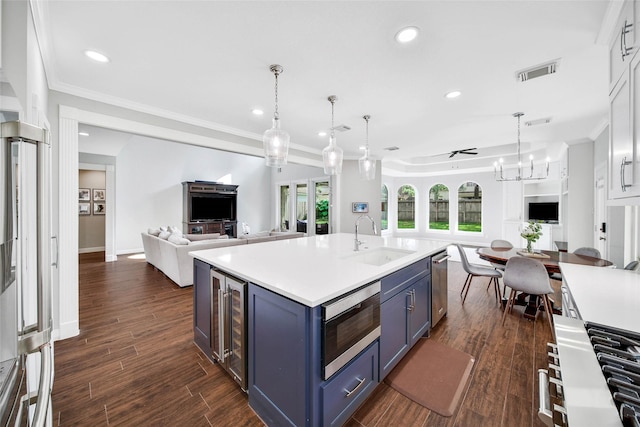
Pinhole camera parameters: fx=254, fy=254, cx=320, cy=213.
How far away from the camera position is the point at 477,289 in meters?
4.07

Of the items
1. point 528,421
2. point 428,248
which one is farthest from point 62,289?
point 528,421

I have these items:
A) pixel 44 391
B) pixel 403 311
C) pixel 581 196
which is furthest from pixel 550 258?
pixel 44 391

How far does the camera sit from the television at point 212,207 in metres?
7.88

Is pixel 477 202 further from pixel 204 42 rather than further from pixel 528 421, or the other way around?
pixel 204 42

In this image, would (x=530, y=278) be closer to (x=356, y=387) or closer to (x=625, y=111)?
(x=625, y=111)

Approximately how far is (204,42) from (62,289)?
279 centimetres

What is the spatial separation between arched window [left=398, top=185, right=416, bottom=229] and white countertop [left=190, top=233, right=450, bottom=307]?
751cm

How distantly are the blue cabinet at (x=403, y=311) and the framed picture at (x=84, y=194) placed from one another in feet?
Answer: 28.9

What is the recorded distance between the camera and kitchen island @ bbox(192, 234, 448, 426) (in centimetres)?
133

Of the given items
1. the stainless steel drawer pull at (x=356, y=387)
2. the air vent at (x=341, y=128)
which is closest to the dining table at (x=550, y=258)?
the stainless steel drawer pull at (x=356, y=387)

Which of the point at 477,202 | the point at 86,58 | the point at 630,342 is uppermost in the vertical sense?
the point at 86,58

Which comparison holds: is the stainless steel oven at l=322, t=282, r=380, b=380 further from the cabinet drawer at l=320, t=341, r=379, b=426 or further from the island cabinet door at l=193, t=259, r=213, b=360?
the island cabinet door at l=193, t=259, r=213, b=360

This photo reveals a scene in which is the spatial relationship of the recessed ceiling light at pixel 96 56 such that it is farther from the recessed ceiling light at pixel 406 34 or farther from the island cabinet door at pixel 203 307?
the recessed ceiling light at pixel 406 34

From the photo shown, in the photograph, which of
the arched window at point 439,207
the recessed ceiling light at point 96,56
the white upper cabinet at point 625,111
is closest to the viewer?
the white upper cabinet at point 625,111
